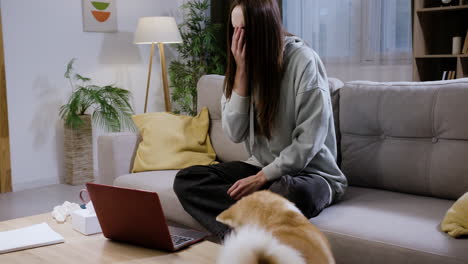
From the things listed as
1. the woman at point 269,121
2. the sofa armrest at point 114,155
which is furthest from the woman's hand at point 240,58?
the sofa armrest at point 114,155

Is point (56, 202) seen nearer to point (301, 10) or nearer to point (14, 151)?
point (14, 151)

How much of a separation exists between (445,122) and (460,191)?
0.25 metres

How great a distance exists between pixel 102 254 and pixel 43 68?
3.10m

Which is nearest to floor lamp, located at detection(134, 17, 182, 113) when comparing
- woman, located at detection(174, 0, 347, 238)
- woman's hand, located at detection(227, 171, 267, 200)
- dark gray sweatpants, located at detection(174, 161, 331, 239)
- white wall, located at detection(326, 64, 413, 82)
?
white wall, located at detection(326, 64, 413, 82)

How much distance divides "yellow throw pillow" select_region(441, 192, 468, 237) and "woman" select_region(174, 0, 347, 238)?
16.3 inches

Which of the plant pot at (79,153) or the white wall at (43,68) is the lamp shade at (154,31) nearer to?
the white wall at (43,68)

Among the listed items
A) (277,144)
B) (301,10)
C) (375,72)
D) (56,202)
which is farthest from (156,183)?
(301,10)

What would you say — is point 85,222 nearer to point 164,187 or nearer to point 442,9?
point 164,187

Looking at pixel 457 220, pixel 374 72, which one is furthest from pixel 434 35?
pixel 457 220

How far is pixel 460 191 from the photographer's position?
1.85 m

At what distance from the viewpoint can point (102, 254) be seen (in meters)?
1.38

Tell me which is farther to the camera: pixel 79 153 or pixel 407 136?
pixel 79 153

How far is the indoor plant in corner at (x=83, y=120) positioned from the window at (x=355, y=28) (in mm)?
1697

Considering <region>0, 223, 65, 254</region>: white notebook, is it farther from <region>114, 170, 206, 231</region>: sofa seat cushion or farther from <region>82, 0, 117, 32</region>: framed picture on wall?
<region>82, 0, 117, 32</region>: framed picture on wall
